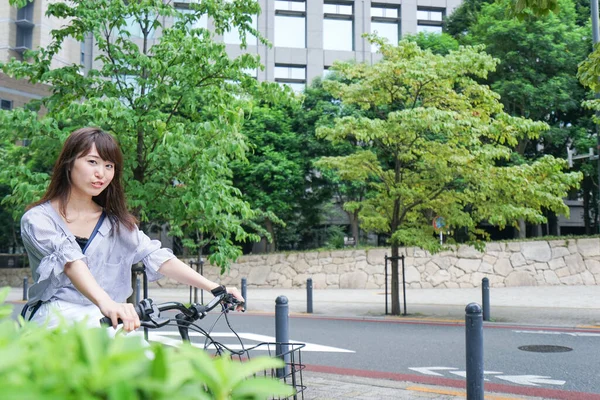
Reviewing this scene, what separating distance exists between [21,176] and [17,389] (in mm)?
6584

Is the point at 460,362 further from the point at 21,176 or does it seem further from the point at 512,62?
the point at 512,62

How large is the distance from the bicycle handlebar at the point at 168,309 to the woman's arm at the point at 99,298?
0.03 meters

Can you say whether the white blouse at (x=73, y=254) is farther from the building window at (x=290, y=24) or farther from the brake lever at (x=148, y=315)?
the building window at (x=290, y=24)

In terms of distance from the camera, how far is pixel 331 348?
9664 millimetres

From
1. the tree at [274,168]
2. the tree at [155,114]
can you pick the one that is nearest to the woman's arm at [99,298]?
the tree at [155,114]

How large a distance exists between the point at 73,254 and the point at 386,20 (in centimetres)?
4216

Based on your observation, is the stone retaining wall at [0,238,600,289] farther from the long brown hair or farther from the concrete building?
the long brown hair

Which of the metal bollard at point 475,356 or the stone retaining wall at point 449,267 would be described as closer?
the metal bollard at point 475,356

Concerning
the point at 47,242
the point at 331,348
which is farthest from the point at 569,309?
the point at 47,242

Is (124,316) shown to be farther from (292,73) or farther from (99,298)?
(292,73)

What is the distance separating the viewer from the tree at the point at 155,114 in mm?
6551

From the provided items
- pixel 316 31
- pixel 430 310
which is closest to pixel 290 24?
pixel 316 31

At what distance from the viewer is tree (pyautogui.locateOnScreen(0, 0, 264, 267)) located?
6.55 meters

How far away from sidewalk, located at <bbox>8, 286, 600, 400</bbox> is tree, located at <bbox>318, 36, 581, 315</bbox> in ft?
5.75
